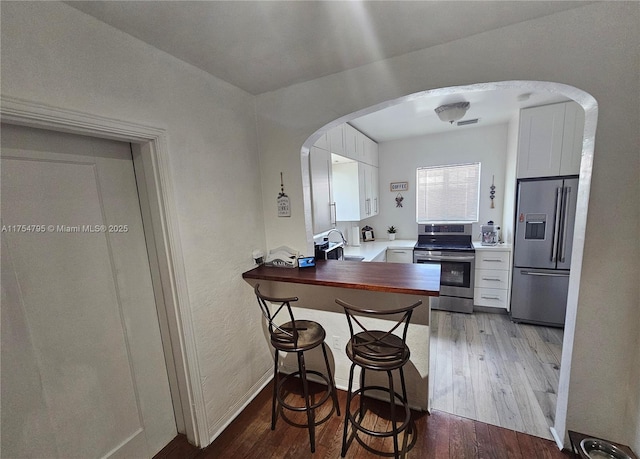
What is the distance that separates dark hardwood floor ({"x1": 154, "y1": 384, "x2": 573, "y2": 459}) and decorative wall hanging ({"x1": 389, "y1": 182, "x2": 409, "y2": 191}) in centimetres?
332

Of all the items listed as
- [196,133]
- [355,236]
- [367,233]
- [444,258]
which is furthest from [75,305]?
[367,233]

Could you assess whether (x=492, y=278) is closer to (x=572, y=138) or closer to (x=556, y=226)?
(x=556, y=226)

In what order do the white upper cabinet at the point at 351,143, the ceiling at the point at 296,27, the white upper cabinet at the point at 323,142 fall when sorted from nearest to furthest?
the ceiling at the point at 296,27
the white upper cabinet at the point at 323,142
the white upper cabinet at the point at 351,143

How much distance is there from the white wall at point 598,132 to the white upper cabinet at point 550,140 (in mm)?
1910

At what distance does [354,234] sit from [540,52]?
9.80 feet

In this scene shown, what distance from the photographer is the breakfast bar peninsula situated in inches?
67.3

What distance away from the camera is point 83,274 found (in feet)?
4.37

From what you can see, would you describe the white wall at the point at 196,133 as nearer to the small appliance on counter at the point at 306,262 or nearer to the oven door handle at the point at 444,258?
the small appliance on counter at the point at 306,262

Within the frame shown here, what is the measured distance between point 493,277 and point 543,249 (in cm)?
67

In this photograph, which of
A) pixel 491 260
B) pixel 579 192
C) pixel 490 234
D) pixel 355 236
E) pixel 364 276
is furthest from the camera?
pixel 355 236

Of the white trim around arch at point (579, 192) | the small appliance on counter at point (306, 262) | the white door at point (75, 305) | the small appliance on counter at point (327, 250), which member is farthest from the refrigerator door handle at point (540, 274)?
the white door at point (75, 305)

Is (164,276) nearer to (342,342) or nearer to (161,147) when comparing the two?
(161,147)

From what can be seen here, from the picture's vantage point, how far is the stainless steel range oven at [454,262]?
138 inches

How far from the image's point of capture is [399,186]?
4453mm
